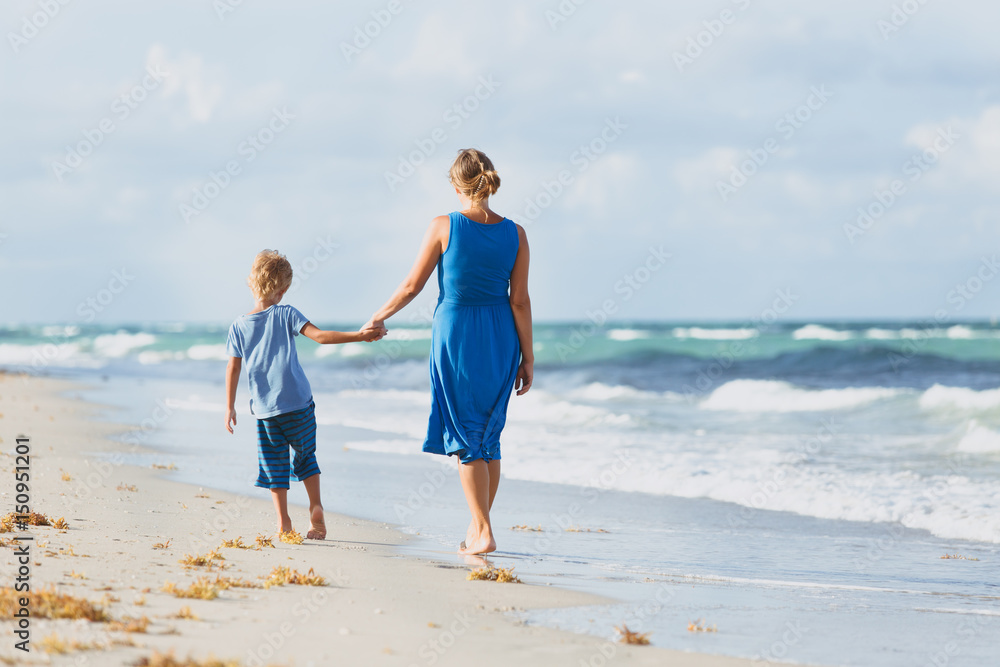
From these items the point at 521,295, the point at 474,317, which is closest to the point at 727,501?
the point at 521,295

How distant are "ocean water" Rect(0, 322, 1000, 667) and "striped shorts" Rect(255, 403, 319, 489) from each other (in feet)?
2.56

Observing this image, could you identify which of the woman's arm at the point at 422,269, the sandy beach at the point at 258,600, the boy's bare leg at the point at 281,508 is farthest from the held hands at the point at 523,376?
the boy's bare leg at the point at 281,508

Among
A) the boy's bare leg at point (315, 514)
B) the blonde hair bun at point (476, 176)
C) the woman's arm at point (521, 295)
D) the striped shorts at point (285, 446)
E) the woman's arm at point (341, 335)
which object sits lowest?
the boy's bare leg at point (315, 514)

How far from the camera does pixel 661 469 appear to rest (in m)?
8.40

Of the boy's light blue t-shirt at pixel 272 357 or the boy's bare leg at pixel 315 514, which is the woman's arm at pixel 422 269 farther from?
the boy's bare leg at pixel 315 514

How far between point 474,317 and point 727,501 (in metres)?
3.59

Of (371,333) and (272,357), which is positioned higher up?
(371,333)

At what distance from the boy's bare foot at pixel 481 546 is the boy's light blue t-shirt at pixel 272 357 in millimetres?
1108

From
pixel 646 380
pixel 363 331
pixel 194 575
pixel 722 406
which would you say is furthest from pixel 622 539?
pixel 646 380

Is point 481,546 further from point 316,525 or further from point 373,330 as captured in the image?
point 373,330

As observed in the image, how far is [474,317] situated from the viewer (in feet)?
15.0

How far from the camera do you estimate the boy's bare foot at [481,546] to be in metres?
4.65

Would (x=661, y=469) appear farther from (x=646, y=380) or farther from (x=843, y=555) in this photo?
(x=646, y=380)

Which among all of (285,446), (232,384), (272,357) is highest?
(272,357)
